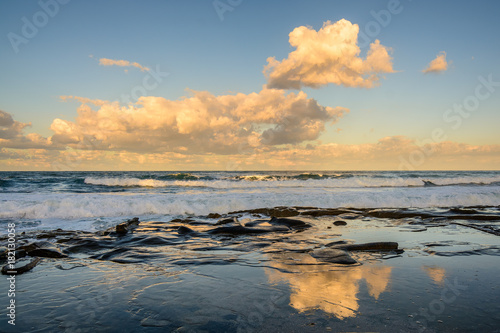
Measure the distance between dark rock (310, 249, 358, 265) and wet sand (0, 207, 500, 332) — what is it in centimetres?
3

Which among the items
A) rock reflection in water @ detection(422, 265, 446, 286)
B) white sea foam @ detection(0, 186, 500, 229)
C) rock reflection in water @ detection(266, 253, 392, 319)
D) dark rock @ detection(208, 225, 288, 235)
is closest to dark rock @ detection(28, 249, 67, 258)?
dark rock @ detection(208, 225, 288, 235)

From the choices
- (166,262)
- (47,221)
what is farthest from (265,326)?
(47,221)

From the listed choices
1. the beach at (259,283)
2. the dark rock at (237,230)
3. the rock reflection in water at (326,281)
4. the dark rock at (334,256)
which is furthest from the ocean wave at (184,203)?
the rock reflection in water at (326,281)

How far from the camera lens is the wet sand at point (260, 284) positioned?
294cm

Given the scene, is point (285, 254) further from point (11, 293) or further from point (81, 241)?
point (81, 241)

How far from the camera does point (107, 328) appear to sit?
2854mm

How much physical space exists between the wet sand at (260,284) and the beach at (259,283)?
0.06ft

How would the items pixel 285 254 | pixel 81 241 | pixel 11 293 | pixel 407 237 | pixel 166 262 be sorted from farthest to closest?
pixel 407 237
pixel 81 241
pixel 285 254
pixel 166 262
pixel 11 293

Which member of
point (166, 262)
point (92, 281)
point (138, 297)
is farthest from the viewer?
point (166, 262)

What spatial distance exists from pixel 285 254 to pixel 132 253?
120 inches

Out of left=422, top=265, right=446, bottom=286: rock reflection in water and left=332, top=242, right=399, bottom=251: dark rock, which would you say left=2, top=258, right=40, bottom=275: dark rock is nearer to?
left=332, top=242, right=399, bottom=251: dark rock

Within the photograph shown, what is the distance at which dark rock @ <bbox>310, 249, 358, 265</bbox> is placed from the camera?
5141 millimetres

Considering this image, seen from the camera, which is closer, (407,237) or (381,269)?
(381,269)

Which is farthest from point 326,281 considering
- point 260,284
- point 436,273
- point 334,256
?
point 436,273
